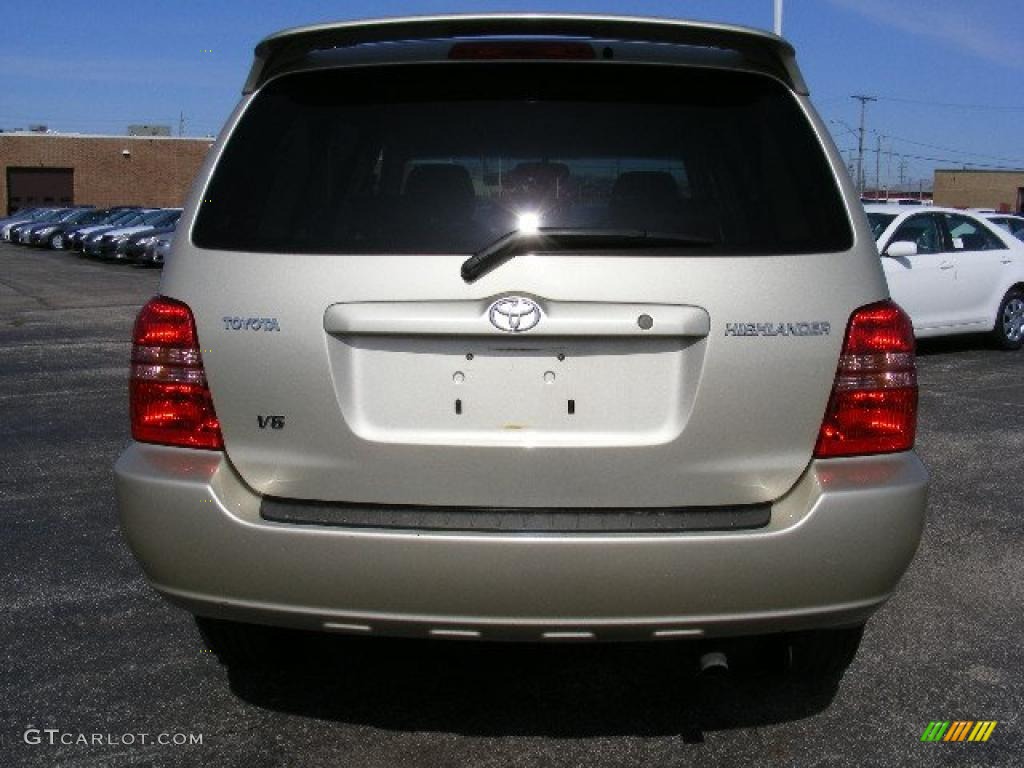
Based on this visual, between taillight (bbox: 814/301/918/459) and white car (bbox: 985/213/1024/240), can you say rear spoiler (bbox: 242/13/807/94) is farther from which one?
white car (bbox: 985/213/1024/240)

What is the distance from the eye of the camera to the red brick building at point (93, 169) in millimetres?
70938

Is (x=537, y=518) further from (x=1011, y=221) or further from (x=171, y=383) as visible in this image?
(x=1011, y=221)

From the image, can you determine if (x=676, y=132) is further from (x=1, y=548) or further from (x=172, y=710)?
(x=1, y=548)

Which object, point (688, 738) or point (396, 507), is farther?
point (688, 738)

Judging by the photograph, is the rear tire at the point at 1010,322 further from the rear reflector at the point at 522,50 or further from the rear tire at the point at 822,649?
the rear reflector at the point at 522,50

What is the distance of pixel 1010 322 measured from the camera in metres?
14.1

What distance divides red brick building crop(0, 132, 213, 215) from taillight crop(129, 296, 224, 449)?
70.1 meters

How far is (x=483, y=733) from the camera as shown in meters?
3.57

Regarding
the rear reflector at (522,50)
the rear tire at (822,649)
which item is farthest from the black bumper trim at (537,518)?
the rear reflector at (522,50)

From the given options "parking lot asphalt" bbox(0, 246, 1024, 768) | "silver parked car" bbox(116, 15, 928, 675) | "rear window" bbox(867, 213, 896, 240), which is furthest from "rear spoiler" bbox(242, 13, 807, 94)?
"rear window" bbox(867, 213, 896, 240)

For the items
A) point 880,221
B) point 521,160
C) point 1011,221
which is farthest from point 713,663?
point 1011,221

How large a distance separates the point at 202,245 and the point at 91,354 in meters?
10.7

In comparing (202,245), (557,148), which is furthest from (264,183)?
(557,148)

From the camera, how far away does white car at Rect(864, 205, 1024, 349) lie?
503 inches
